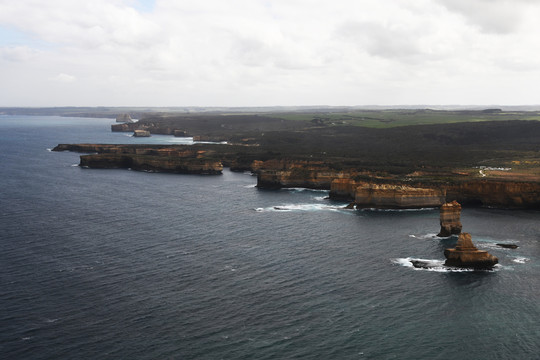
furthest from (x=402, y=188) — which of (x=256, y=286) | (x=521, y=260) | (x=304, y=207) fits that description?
(x=256, y=286)

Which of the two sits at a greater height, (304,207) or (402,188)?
(402,188)

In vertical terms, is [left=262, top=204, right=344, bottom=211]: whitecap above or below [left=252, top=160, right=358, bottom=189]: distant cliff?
below

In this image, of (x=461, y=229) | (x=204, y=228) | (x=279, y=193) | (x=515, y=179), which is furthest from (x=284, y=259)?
(x=515, y=179)

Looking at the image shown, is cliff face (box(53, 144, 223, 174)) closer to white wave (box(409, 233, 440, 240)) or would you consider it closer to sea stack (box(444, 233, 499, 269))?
white wave (box(409, 233, 440, 240))

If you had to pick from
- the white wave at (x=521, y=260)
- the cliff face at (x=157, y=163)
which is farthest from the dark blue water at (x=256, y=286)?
the cliff face at (x=157, y=163)

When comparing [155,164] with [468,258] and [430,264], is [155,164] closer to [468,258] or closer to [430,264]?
[430,264]

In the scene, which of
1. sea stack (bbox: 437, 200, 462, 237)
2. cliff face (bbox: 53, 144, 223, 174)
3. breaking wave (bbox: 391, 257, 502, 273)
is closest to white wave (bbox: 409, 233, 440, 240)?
sea stack (bbox: 437, 200, 462, 237)
